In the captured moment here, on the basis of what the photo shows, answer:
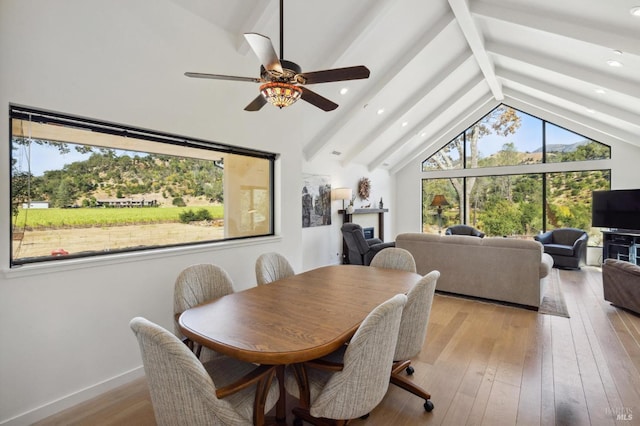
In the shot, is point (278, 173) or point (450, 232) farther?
point (450, 232)

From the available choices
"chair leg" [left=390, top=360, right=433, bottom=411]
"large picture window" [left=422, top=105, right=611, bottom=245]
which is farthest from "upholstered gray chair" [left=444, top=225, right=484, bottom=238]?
"chair leg" [left=390, top=360, right=433, bottom=411]

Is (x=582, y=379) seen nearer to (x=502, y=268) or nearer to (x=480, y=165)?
(x=502, y=268)

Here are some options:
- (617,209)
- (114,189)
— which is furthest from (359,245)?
(617,209)

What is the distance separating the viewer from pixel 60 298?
2.09 meters

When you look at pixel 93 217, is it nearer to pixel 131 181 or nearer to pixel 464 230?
pixel 131 181

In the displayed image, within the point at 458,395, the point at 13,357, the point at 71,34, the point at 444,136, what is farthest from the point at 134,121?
the point at 444,136

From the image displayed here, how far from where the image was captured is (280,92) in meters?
2.04

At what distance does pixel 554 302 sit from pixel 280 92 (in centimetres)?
443

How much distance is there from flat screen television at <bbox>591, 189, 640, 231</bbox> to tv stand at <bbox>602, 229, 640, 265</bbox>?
136 millimetres

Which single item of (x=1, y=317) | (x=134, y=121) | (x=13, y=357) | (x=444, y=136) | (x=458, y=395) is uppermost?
(x=444, y=136)

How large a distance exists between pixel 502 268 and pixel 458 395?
7.94 feet

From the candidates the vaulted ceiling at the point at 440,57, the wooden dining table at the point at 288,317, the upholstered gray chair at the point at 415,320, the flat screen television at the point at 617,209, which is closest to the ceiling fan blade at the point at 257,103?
the vaulted ceiling at the point at 440,57

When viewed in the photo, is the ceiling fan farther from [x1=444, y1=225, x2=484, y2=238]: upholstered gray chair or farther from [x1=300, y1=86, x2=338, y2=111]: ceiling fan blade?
[x1=444, y1=225, x2=484, y2=238]: upholstered gray chair

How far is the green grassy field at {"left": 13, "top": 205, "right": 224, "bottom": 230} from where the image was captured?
6.73ft
